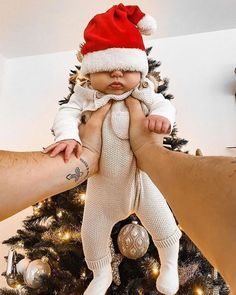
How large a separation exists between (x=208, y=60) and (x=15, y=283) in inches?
59.0

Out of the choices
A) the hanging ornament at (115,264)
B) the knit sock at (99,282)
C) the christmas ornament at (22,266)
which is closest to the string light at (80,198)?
the hanging ornament at (115,264)

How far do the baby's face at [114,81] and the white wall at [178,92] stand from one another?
1178 mm

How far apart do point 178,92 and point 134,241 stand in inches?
42.8

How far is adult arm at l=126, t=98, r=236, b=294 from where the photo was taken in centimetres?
27

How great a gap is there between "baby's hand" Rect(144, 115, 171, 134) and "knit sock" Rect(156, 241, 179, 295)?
222mm

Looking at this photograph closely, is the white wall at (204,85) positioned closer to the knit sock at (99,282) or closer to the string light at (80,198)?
the string light at (80,198)

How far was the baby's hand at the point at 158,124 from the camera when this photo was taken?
0.51 m

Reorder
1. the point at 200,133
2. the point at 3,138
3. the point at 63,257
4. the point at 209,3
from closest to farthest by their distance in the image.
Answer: the point at 63,257
the point at 209,3
the point at 200,133
the point at 3,138

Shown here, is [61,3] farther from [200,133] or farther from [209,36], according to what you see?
[200,133]

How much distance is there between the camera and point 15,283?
1201 mm

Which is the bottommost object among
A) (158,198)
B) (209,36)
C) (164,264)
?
(164,264)

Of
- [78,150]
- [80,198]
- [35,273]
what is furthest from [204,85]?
[78,150]

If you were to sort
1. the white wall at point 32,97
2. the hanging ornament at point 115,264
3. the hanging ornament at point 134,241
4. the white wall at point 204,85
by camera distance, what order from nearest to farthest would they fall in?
the hanging ornament at point 134,241 < the hanging ornament at point 115,264 < the white wall at point 204,85 < the white wall at point 32,97

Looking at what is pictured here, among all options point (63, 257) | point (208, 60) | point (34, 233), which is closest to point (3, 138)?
point (34, 233)
